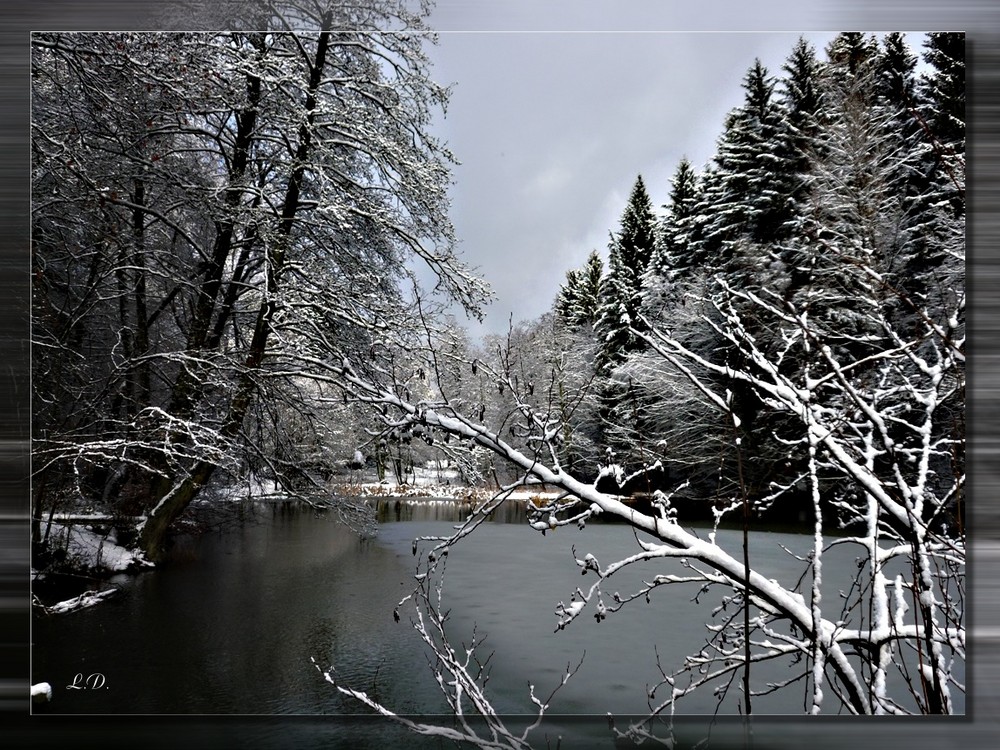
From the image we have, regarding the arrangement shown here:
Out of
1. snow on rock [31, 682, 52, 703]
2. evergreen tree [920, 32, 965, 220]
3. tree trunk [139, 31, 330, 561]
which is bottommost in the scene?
snow on rock [31, 682, 52, 703]

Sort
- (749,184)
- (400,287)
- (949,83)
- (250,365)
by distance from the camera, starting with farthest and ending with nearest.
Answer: (400,287), (250,365), (749,184), (949,83)

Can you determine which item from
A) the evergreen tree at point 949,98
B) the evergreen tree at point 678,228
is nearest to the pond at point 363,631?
the evergreen tree at point 678,228

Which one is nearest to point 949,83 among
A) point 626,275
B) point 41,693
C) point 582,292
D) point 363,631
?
point 626,275

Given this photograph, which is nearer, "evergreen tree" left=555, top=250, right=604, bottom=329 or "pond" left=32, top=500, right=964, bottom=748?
"pond" left=32, top=500, right=964, bottom=748

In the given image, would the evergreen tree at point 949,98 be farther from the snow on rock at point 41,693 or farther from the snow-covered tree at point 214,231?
the snow on rock at point 41,693

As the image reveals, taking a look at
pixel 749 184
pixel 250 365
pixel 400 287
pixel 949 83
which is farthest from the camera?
pixel 400 287

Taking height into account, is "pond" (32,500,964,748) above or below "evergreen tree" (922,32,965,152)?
below

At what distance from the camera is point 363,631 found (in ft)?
8.15

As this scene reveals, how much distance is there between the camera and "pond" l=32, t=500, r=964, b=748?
7.84 ft

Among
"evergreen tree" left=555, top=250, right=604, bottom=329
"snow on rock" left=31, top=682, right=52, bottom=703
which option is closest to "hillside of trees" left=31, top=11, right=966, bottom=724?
"evergreen tree" left=555, top=250, right=604, bottom=329

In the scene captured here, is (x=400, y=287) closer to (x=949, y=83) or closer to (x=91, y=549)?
(x=91, y=549)

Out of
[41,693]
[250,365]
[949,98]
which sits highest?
[949,98]

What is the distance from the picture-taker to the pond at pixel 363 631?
2391 mm

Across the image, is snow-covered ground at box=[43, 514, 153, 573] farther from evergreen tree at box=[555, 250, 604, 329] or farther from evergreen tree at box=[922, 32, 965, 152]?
evergreen tree at box=[922, 32, 965, 152]
